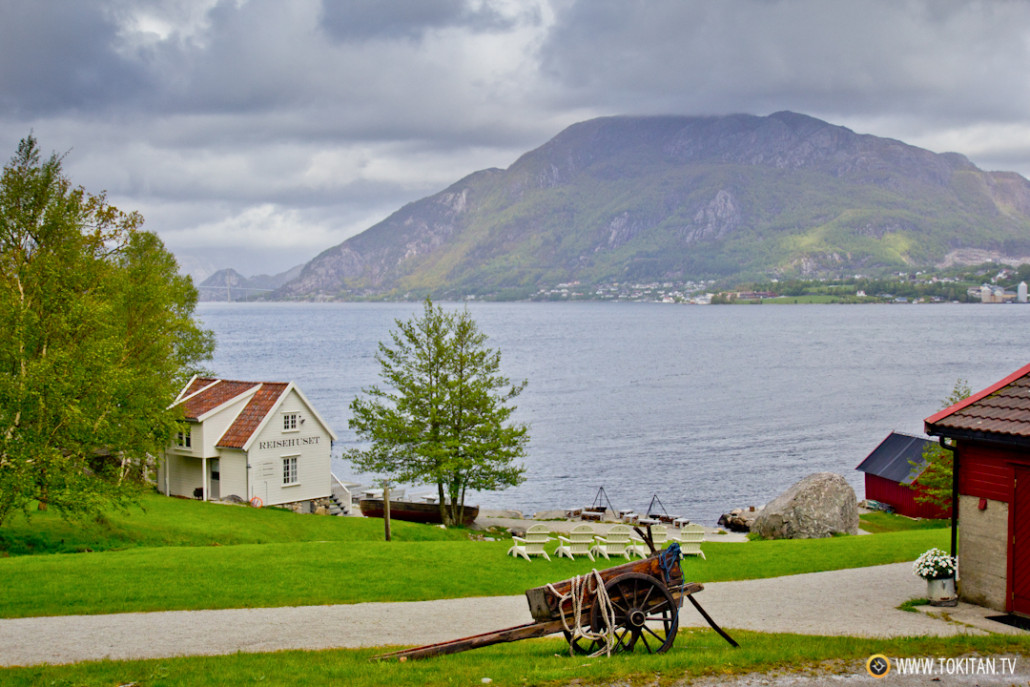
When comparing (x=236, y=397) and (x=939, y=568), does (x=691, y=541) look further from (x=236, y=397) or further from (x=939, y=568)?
(x=236, y=397)

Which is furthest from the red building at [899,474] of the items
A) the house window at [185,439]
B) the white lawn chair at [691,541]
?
the house window at [185,439]

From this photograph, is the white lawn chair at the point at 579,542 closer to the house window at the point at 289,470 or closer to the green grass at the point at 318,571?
the green grass at the point at 318,571

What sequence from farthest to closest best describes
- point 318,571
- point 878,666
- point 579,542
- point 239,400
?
1. point 239,400
2. point 579,542
3. point 318,571
4. point 878,666

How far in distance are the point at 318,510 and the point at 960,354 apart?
458ft

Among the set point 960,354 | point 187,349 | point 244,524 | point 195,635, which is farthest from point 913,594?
point 960,354

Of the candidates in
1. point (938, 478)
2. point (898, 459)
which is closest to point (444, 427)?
point (938, 478)

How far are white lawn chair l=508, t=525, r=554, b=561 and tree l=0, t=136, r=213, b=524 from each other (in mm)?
12723

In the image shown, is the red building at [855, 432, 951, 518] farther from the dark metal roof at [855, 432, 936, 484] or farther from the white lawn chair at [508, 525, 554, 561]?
the white lawn chair at [508, 525, 554, 561]

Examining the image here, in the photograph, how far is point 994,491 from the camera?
17.0m

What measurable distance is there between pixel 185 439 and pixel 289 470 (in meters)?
5.58

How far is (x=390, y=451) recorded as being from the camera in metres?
44.7

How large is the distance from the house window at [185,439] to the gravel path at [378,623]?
84.5ft

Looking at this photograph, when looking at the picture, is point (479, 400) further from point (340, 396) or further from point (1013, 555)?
point (340, 396)

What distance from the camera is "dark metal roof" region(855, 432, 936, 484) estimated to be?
48.7m
